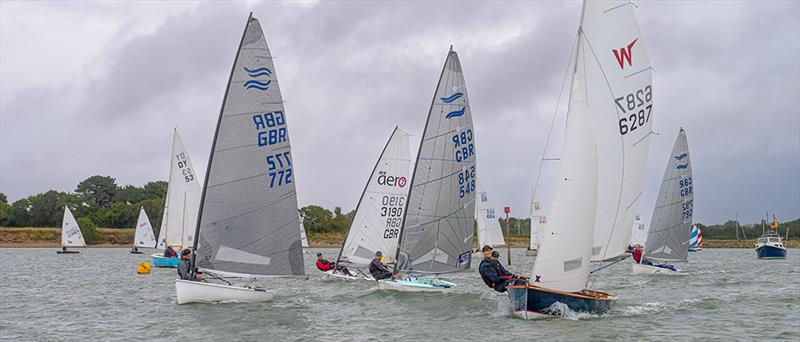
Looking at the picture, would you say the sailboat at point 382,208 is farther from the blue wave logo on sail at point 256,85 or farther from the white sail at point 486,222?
the white sail at point 486,222

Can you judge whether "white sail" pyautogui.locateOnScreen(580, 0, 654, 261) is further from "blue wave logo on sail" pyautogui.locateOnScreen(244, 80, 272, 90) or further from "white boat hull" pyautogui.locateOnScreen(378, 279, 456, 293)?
"blue wave logo on sail" pyautogui.locateOnScreen(244, 80, 272, 90)

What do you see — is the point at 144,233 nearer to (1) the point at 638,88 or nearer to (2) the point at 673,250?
(2) the point at 673,250

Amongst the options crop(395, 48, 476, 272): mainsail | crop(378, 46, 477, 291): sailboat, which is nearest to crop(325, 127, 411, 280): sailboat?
crop(378, 46, 477, 291): sailboat

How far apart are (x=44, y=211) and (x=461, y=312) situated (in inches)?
3720

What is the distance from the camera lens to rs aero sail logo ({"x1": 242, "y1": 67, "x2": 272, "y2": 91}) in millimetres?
19344

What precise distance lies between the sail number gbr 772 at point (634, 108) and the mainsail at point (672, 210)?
18.1m

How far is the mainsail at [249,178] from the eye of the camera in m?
19.1

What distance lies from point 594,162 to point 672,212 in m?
20.5

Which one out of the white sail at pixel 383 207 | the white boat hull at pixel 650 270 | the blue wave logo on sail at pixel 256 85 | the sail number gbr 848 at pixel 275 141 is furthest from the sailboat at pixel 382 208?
the blue wave logo on sail at pixel 256 85

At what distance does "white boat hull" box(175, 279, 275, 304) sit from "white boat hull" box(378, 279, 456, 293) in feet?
16.7

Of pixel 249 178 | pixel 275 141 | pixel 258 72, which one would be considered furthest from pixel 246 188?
pixel 258 72

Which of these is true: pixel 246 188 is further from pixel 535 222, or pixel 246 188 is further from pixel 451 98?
pixel 535 222

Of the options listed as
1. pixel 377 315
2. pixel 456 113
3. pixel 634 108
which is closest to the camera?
pixel 634 108

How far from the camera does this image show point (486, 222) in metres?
59.7
